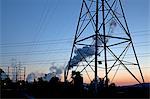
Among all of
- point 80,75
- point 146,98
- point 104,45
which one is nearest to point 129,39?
point 104,45

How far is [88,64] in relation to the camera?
2361cm

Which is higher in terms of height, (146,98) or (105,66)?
(105,66)

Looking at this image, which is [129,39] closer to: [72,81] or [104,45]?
Result: [104,45]

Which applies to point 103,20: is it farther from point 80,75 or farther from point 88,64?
point 80,75

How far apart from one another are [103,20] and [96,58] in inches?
115

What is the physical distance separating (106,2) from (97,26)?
195 centimetres

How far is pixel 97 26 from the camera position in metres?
24.1

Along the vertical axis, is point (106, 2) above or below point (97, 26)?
above

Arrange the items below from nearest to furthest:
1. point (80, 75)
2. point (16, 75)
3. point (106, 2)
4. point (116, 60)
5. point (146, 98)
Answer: point (146, 98) < point (116, 60) < point (106, 2) < point (80, 75) < point (16, 75)

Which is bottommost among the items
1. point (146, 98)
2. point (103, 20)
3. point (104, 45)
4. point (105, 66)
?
point (146, 98)

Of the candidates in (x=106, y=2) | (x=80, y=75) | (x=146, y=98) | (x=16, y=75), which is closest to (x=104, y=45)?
(x=106, y=2)

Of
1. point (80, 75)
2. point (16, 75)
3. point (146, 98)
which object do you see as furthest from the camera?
point (16, 75)

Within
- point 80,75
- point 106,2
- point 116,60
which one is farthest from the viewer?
point 80,75

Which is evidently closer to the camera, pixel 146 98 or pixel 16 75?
pixel 146 98
